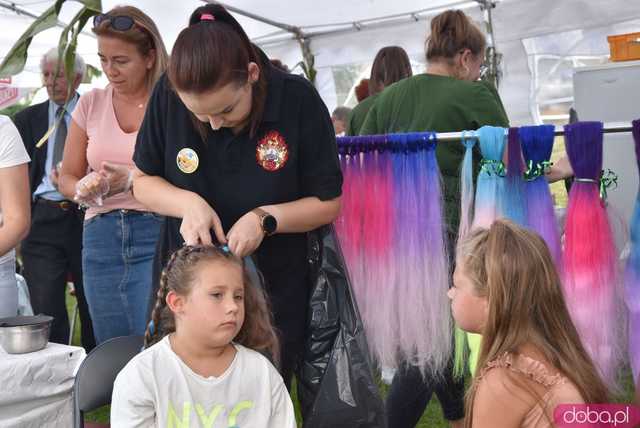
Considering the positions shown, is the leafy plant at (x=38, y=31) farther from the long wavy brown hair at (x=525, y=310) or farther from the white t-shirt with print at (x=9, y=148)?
the long wavy brown hair at (x=525, y=310)

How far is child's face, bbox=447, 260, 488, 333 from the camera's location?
1918mm

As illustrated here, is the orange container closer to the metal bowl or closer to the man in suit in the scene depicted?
the man in suit

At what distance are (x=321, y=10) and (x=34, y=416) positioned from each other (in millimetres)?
5352

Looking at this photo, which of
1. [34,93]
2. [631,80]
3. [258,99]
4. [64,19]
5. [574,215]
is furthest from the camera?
[34,93]

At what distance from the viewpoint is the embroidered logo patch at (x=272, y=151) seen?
2.00m

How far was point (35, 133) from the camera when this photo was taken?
445 cm

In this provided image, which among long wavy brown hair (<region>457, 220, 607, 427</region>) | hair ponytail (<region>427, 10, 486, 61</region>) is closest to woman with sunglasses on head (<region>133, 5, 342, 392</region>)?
long wavy brown hair (<region>457, 220, 607, 427</region>)

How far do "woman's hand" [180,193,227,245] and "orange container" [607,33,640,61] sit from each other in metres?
3.37

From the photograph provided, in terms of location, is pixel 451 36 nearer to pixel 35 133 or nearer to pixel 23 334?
pixel 23 334

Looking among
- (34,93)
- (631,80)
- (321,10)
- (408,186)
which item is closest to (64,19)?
(34,93)

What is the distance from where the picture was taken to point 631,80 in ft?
14.8

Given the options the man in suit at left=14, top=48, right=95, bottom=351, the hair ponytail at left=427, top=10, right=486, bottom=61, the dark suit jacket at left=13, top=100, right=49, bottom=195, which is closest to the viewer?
the hair ponytail at left=427, top=10, right=486, bottom=61

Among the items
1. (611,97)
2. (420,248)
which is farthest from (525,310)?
(611,97)

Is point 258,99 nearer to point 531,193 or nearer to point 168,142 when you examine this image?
point 168,142
